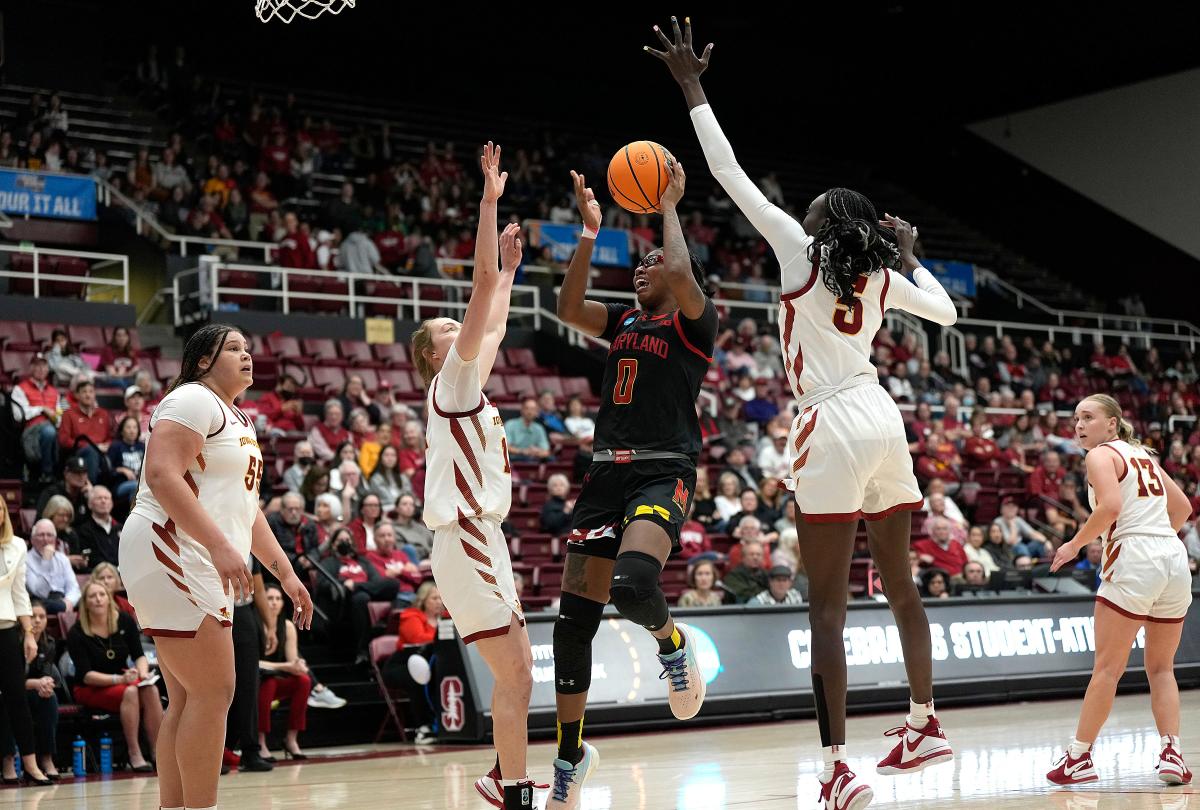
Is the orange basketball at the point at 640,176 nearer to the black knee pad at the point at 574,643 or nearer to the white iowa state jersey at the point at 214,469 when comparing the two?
the black knee pad at the point at 574,643

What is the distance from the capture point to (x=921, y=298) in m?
5.55

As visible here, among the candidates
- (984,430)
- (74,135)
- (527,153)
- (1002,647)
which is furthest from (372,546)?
(527,153)

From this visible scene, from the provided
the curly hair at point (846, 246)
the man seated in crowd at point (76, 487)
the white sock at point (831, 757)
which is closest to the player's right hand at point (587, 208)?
the curly hair at point (846, 246)

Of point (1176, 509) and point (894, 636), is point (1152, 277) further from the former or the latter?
point (1176, 509)

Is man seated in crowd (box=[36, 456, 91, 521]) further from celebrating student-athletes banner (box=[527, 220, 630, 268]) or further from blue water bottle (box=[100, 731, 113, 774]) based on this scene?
celebrating student-athletes banner (box=[527, 220, 630, 268])

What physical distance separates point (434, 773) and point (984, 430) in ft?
42.8

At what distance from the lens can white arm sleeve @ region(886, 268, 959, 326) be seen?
17.9 feet

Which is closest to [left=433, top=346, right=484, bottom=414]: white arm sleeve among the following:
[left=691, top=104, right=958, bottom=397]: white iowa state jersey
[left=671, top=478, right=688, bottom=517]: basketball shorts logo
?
[left=671, top=478, right=688, bottom=517]: basketball shorts logo

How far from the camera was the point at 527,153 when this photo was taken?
2573 centimetres

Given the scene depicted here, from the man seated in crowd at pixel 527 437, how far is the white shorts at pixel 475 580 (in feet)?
34.2

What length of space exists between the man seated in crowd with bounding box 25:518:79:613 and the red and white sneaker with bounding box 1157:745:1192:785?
7.90 metres

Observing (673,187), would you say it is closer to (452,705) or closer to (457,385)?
(457,385)

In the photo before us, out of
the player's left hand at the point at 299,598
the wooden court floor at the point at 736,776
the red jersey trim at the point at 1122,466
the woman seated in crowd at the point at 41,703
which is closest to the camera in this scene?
the player's left hand at the point at 299,598

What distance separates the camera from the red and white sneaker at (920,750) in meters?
5.48
